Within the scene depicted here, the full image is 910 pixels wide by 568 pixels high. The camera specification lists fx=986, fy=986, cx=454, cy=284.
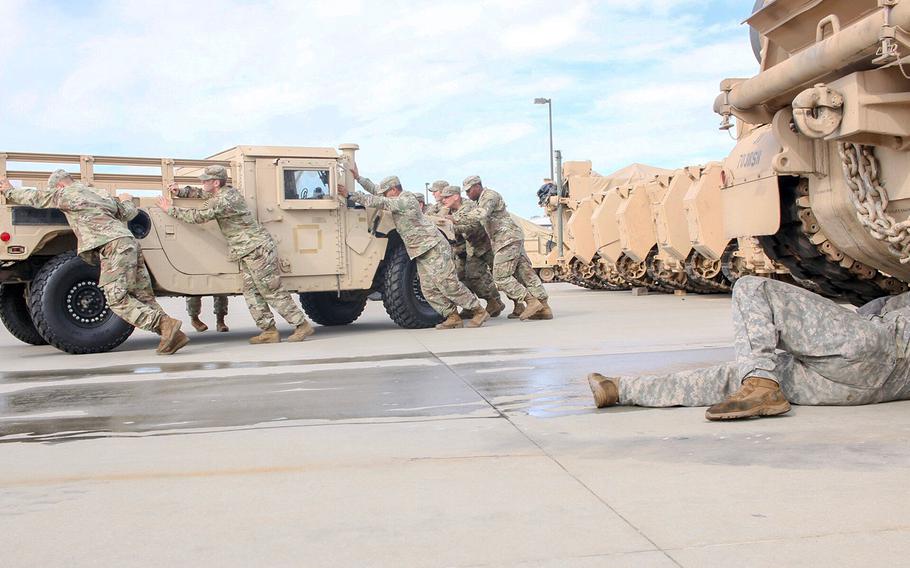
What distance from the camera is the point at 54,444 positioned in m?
4.74

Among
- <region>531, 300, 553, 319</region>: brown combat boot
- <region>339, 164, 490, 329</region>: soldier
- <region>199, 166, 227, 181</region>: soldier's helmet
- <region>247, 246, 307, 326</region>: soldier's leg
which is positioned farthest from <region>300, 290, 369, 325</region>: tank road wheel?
<region>199, 166, 227, 181</region>: soldier's helmet

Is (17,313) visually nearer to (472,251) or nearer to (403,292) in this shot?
(403,292)

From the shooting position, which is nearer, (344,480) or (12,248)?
(344,480)

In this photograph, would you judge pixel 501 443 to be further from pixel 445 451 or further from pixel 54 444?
pixel 54 444

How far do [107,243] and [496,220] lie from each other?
4708 mm

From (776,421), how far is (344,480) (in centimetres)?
205

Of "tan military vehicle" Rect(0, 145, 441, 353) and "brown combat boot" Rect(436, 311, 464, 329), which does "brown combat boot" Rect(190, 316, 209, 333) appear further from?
"brown combat boot" Rect(436, 311, 464, 329)

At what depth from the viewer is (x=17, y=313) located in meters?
10.6

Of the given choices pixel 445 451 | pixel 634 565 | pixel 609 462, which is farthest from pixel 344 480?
pixel 634 565

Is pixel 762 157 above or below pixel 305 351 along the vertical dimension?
above

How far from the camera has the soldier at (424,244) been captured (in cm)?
1076

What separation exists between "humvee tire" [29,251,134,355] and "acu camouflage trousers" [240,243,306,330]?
1235 millimetres

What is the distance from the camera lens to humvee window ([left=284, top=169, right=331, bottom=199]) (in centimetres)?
1063

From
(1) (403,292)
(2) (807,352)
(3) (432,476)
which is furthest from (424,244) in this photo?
(3) (432,476)
